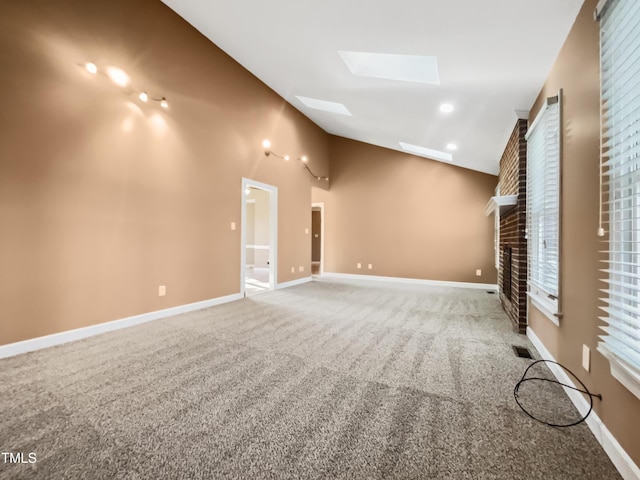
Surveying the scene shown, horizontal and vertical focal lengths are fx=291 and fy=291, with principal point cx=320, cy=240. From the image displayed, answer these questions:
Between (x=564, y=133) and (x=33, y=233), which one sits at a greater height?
(x=564, y=133)

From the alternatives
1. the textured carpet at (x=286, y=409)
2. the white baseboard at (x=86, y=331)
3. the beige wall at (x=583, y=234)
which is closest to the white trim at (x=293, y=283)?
the white baseboard at (x=86, y=331)

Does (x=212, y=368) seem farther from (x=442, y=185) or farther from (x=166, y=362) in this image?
(x=442, y=185)

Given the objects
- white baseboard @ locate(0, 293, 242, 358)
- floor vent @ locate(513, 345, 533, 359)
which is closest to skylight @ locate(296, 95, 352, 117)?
white baseboard @ locate(0, 293, 242, 358)

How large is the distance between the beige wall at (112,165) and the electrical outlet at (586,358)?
13.0 ft

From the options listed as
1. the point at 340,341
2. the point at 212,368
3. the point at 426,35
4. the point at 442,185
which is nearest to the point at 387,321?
the point at 340,341

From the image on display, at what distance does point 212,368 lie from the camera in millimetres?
2188

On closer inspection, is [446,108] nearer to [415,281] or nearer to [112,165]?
[112,165]

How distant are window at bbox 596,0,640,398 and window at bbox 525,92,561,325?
0.76 metres

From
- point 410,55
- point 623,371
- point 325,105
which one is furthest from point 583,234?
point 325,105

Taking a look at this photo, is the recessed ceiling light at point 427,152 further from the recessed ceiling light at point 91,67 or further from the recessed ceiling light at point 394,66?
the recessed ceiling light at point 91,67

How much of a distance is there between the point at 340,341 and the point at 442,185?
4851mm

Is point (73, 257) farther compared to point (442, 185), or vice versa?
point (442, 185)

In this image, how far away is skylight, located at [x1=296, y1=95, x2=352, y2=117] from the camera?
5.04 metres

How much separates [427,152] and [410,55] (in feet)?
11.2
